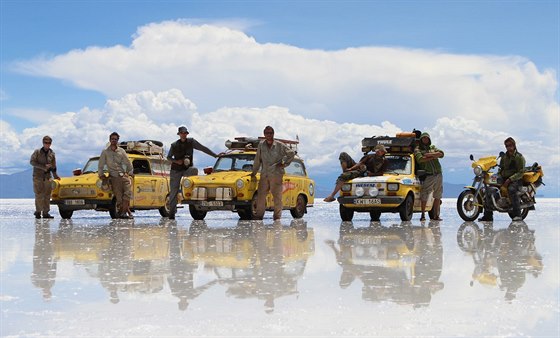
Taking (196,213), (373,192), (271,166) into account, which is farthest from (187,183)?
(373,192)

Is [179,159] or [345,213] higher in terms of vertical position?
[179,159]

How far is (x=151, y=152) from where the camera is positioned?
860 inches

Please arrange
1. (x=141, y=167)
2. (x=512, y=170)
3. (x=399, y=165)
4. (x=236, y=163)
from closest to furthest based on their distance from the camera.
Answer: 1. (x=512, y=170)
2. (x=399, y=165)
3. (x=236, y=163)
4. (x=141, y=167)

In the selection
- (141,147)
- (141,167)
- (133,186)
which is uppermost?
(141,147)

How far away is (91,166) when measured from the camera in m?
21.4

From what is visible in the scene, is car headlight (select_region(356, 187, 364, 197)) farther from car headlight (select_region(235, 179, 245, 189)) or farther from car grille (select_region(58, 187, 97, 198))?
car grille (select_region(58, 187, 97, 198))

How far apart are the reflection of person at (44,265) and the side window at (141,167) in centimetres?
761

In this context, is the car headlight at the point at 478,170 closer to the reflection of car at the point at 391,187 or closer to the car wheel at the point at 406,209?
the reflection of car at the point at 391,187

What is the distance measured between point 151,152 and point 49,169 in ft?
9.11

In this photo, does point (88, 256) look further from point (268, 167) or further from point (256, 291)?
point (268, 167)

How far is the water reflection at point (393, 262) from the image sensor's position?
6.83 m

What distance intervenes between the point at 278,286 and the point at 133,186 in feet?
45.2

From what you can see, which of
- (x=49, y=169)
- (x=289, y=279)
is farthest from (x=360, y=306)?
(x=49, y=169)

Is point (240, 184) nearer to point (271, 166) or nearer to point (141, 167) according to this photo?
point (271, 166)
